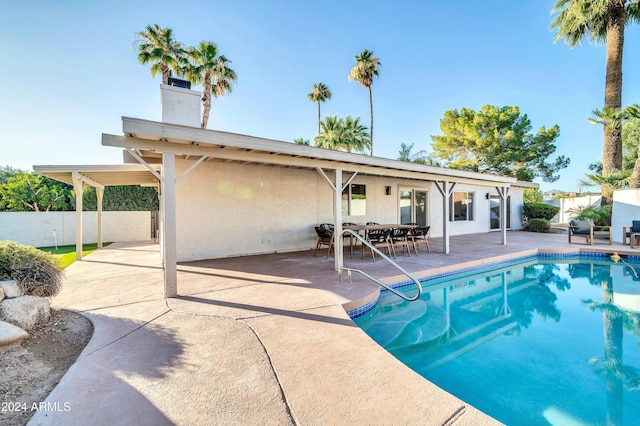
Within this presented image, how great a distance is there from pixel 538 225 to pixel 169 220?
16981mm

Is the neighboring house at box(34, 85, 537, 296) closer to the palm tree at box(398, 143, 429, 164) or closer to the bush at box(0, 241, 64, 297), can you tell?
the bush at box(0, 241, 64, 297)

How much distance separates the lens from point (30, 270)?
3.69m

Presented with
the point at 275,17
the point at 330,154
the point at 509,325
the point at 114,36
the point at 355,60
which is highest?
the point at 355,60

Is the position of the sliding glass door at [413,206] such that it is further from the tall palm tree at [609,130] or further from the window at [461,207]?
Answer: the tall palm tree at [609,130]

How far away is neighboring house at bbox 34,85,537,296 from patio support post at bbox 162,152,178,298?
1 centimetres

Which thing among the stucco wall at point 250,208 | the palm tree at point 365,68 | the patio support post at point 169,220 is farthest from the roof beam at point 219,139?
the palm tree at point 365,68

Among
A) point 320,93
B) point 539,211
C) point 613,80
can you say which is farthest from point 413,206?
point 320,93

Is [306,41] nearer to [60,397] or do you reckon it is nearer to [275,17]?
[275,17]

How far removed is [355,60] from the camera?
21.8 metres

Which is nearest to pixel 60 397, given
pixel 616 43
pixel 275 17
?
pixel 275 17

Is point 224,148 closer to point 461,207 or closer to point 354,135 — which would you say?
point 461,207

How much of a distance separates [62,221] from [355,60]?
2016cm

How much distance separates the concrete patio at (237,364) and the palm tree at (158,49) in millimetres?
12357

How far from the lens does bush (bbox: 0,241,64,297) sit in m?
3.56
